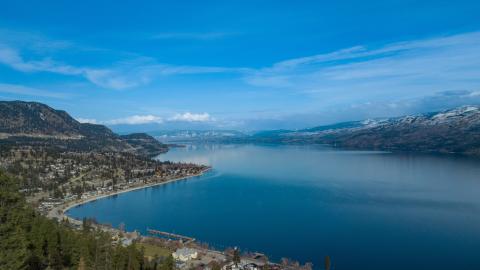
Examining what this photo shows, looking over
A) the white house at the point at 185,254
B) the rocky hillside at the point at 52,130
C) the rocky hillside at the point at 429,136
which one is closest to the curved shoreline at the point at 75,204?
the white house at the point at 185,254

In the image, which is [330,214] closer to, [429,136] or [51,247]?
[51,247]

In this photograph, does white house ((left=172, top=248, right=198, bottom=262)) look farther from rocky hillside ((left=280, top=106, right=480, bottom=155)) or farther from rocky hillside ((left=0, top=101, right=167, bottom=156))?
rocky hillside ((left=280, top=106, right=480, bottom=155))

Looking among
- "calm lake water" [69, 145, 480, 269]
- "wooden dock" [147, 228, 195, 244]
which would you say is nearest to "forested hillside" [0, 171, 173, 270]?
"wooden dock" [147, 228, 195, 244]

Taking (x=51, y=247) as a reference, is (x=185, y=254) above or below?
below

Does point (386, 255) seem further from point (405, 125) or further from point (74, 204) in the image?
point (405, 125)

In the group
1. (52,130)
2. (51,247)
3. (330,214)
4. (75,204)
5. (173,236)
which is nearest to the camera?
(51,247)

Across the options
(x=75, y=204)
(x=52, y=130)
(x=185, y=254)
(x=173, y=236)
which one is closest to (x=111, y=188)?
(x=75, y=204)

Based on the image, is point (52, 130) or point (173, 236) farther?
point (52, 130)

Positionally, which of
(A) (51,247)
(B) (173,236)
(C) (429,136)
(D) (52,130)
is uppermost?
(D) (52,130)
